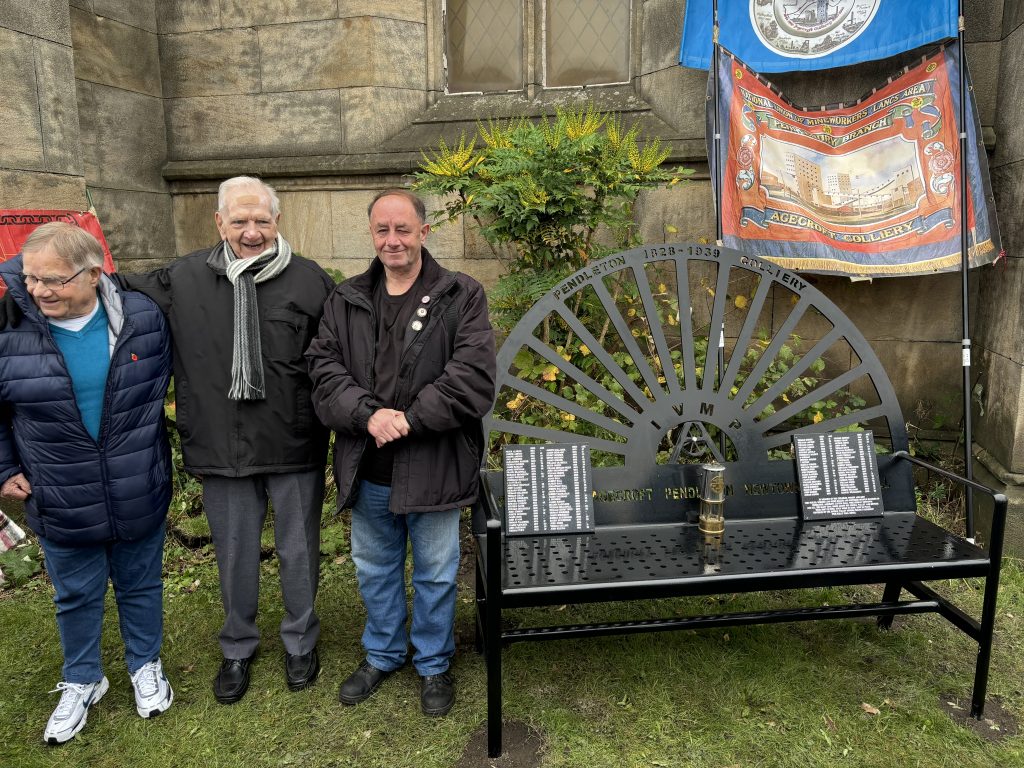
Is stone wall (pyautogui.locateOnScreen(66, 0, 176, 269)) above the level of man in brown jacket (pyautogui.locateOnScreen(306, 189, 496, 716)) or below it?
above

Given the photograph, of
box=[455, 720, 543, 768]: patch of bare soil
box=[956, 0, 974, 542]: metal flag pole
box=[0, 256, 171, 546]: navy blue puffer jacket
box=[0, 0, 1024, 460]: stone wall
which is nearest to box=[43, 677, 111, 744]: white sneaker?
box=[0, 256, 171, 546]: navy blue puffer jacket

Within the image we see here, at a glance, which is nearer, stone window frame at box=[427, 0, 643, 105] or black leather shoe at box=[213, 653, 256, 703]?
black leather shoe at box=[213, 653, 256, 703]

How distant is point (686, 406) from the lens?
2.76 m

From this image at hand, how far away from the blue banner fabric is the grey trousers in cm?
348

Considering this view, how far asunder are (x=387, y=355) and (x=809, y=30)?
3.37 meters

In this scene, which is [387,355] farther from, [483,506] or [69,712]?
[69,712]

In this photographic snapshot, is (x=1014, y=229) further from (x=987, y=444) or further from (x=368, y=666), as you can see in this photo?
(x=368, y=666)

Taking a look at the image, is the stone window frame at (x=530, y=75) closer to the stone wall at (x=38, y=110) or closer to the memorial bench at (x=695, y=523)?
the stone wall at (x=38, y=110)

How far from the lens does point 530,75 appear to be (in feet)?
16.5

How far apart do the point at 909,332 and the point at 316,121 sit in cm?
→ 434

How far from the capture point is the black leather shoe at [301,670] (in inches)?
103

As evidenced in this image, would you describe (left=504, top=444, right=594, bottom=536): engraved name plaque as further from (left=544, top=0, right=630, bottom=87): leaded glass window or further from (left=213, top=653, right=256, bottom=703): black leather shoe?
(left=544, top=0, right=630, bottom=87): leaded glass window

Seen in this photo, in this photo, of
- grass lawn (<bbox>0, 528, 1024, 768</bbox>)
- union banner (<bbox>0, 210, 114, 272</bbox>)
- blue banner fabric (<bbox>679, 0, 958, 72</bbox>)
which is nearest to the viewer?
grass lawn (<bbox>0, 528, 1024, 768</bbox>)

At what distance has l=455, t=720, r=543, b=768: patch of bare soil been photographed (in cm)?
225
